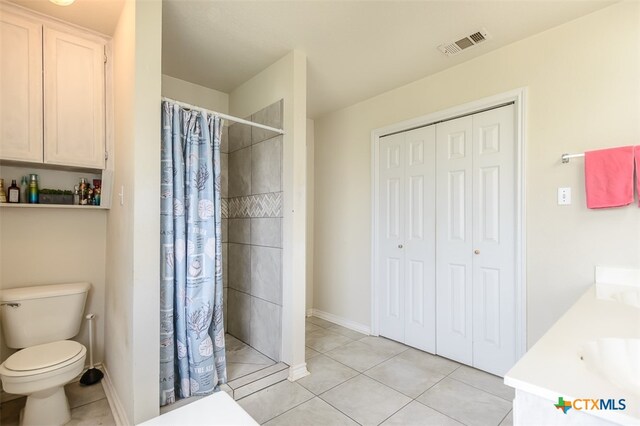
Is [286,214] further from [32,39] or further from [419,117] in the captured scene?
[32,39]

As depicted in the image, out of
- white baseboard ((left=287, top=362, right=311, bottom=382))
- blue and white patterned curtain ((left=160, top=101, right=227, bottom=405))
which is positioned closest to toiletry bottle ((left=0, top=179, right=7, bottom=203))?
blue and white patterned curtain ((left=160, top=101, right=227, bottom=405))

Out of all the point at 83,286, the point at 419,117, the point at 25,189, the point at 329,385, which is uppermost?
the point at 419,117

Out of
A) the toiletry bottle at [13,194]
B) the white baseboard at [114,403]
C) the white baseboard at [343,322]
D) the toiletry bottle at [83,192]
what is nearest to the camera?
the white baseboard at [114,403]

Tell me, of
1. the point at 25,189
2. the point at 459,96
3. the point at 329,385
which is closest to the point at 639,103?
the point at 459,96

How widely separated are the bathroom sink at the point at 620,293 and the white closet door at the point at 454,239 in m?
0.85

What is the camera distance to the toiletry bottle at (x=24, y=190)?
198cm

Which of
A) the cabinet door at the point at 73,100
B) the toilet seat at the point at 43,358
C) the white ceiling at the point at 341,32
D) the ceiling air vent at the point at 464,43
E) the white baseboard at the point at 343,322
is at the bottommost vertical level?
the white baseboard at the point at 343,322

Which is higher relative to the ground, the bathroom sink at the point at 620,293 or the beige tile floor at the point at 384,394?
the bathroom sink at the point at 620,293

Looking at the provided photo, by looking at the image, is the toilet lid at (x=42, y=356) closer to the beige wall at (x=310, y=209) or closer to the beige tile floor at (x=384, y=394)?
the beige tile floor at (x=384, y=394)

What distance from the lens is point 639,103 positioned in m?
1.69

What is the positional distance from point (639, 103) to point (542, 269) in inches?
43.3

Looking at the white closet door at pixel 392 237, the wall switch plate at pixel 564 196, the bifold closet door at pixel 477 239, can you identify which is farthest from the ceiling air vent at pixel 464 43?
the wall switch plate at pixel 564 196

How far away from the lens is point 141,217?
1591 mm

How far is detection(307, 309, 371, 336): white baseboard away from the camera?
321cm
